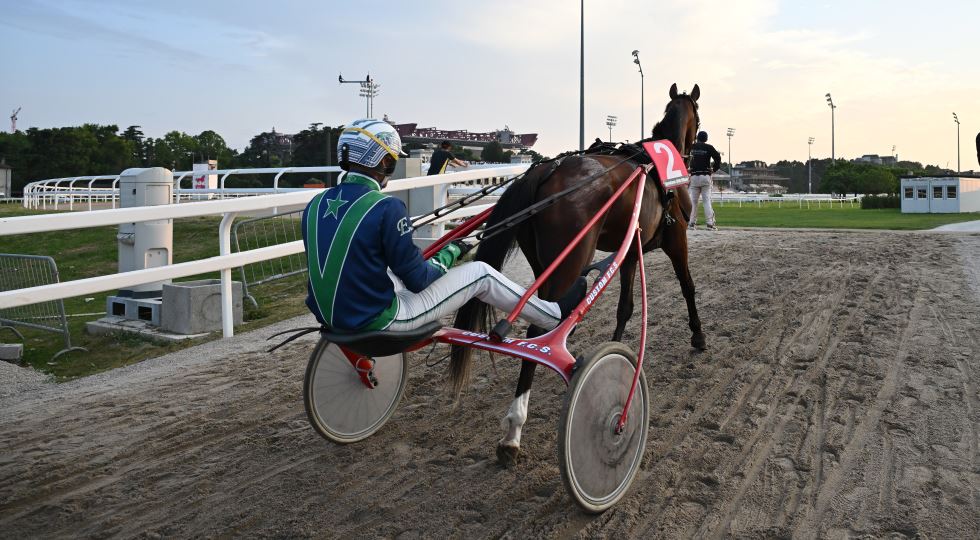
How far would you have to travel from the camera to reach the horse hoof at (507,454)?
385cm

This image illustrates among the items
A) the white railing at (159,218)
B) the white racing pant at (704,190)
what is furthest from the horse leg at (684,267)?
the white racing pant at (704,190)

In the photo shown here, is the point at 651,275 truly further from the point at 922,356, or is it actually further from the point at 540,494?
the point at 540,494

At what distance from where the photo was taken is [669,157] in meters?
5.39

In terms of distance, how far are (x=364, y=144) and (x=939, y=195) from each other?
27.3 meters

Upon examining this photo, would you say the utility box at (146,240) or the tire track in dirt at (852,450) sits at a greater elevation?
the utility box at (146,240)

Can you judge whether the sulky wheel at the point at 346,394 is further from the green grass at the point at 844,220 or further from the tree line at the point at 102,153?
the tree line at the point at 102,153

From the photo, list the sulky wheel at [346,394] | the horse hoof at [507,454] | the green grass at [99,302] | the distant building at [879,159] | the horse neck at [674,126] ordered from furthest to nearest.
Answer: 1. the distant building at [879,159]
2. the horse neck at [674,126]
3. the green grass at [99,302]
4. the sulky wheel at [346,394]
5. the horse hoof at [507,454]

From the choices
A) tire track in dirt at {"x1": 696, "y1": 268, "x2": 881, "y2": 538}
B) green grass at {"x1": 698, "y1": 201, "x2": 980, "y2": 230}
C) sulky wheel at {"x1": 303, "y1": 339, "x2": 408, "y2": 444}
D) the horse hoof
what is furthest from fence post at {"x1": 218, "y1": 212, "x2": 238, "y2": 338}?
green grass at {"x1": 698, "y1": 201, "x2": 980, "y2": 230}

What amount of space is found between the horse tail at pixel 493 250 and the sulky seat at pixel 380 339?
0.66 meters

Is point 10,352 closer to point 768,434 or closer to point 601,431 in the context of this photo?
point 601,431

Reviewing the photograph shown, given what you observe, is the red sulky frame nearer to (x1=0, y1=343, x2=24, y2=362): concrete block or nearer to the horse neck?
the horse neck

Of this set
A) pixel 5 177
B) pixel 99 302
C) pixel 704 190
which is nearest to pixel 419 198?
pixel 99 302

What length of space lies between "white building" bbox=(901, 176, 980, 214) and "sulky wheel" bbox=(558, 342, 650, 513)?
25.6 metres

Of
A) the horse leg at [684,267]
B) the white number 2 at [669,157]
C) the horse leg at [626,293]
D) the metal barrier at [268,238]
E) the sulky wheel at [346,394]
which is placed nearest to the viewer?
the sulky wheel at [346,394]
